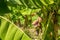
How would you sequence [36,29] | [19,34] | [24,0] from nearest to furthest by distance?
[19,34], [24,0], [36,29]

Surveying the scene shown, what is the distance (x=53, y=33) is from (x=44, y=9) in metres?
0.18

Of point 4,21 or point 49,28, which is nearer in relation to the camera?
point 4,21

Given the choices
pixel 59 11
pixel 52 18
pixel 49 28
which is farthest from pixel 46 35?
pixel 59 11

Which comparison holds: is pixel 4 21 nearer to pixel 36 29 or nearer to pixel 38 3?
pixel 38 3

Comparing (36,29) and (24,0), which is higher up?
(24,0)

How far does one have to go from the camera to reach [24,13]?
63.9 inches

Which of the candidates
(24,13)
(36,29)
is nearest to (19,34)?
(24,13)

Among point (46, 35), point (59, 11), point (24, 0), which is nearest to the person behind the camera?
point (46, 35)

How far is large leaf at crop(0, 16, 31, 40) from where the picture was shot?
1171mm

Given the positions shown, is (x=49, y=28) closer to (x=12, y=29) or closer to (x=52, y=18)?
(x=52, y=18)

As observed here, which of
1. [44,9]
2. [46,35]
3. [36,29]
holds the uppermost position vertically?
[44,9]

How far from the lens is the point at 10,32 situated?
119cm

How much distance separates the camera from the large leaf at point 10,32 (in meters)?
1.17

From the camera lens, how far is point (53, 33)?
1.42 m
